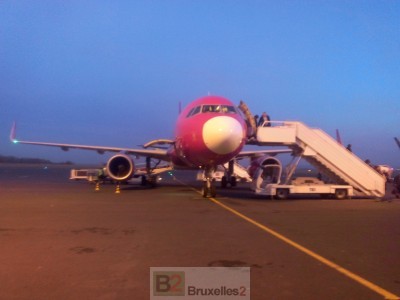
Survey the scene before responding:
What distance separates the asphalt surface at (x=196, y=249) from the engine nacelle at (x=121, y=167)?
31.2ft

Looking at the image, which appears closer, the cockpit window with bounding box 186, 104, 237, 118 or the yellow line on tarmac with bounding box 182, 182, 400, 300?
the yellow line on tarmac with bounding box 182, 182, 400, 300

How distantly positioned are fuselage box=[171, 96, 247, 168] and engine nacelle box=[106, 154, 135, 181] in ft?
15.2

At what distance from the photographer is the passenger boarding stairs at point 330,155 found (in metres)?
18.5

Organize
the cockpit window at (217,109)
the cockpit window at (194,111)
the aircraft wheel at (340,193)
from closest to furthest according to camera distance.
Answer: the cockpit window at (217,109) → the cockpit window at (194,111) → the aircraft wheel at (340,193)

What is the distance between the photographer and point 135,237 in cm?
902

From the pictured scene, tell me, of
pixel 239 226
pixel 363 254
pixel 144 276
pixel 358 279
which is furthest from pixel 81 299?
pixel 239 226

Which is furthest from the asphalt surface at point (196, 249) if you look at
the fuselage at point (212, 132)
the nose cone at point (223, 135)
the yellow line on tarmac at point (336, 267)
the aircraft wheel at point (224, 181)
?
the aircraft wheel at point (224, 181)

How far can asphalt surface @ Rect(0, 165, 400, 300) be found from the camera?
5520 millimetres

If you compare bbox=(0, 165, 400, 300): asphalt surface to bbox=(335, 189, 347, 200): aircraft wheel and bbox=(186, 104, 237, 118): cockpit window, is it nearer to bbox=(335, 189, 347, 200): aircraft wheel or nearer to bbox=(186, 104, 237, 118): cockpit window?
bbox=(335, 189, 347, 200): aircraft wheel

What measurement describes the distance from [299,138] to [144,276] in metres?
13.8
